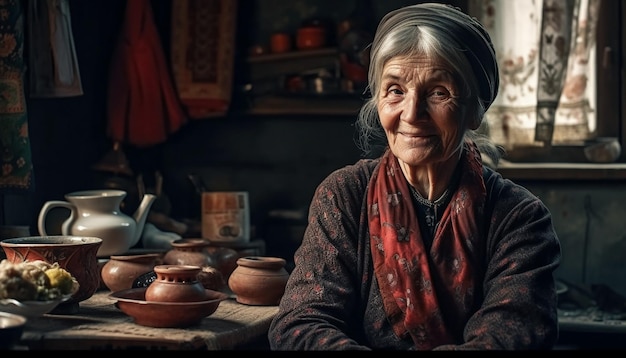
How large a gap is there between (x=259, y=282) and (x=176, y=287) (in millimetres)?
399

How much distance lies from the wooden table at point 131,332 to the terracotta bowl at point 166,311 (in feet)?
0.07

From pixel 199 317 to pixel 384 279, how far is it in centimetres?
48

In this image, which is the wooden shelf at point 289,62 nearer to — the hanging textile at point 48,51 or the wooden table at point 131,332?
the hanging textile at point 48,51

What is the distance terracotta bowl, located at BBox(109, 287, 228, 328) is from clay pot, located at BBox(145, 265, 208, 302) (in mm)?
24

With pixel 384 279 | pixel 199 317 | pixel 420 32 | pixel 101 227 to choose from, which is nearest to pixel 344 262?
pixel 384 279

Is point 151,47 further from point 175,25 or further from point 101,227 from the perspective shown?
point 101,227

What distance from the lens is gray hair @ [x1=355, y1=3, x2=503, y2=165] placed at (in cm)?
255

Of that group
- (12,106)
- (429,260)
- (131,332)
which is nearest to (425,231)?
(429,260)

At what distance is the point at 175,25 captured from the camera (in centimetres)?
569

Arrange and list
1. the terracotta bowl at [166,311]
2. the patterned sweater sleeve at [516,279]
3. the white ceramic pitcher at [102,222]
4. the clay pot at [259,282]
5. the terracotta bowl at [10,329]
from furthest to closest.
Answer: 1. the white ceramic pitcher at [102,222]
2. the clay pot at [259,282]
3. the terracotta bowl at [166,311]
4. the patterned sweater sleeve at [516,279]
5. the terracotta bowl at [10,329]

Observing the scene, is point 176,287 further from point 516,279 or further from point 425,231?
point 516,279

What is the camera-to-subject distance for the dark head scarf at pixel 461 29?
8.39ft

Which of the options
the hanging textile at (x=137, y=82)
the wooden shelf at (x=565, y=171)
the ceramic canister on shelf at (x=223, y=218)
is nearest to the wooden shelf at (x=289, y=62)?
the hanging textile at (x=137, y=82)

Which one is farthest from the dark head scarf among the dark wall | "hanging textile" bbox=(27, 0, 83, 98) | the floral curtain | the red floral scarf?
the dark wall
